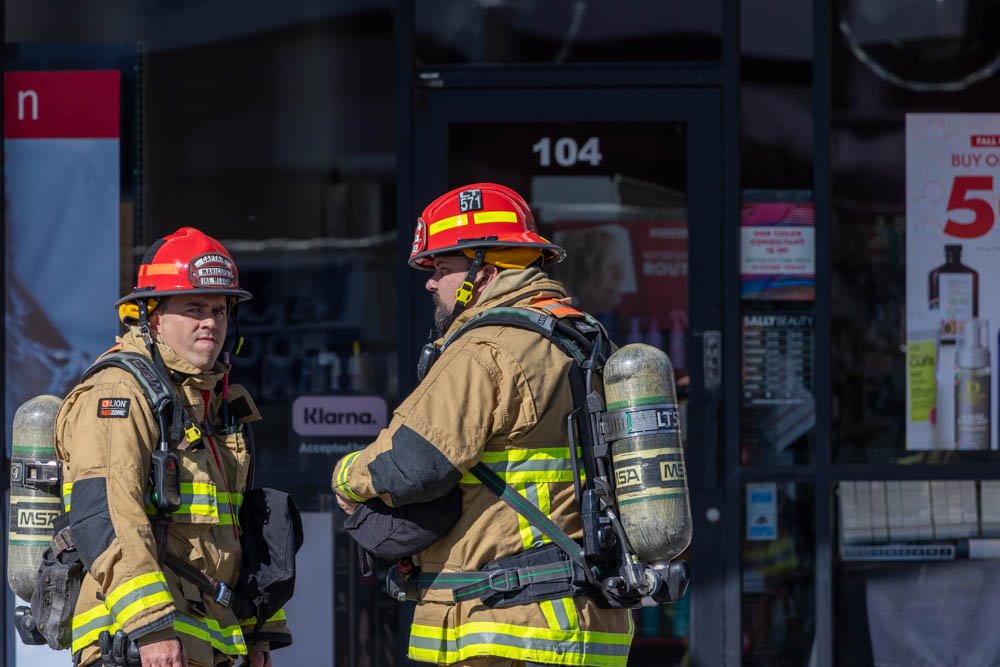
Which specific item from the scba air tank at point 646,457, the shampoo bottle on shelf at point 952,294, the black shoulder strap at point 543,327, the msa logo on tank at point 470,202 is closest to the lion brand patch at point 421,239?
the msa logo on tank at point 470,202

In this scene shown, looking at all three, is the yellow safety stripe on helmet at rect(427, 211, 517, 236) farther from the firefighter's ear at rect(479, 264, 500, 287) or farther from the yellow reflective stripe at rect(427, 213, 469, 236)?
the firefighter's ear at rect(479, 264, 500, 287)

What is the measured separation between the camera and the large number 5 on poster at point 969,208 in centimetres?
577

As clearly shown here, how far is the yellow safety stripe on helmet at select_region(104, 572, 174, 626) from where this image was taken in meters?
3.37

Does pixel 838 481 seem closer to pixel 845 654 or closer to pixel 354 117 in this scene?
pixel 845 654

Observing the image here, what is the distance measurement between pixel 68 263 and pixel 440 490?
121 inches

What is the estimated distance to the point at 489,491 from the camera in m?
3.50

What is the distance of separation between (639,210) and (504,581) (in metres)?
2.65

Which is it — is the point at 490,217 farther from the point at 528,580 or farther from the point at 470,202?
the point at 528,580

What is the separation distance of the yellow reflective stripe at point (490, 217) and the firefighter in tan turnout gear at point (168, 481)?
70 centimetres

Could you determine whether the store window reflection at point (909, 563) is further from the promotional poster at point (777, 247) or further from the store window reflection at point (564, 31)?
the store window reflection at point (564, 31)

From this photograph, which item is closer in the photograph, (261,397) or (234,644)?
(234,644)

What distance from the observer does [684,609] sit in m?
5.73

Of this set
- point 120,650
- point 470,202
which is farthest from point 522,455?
A: point 120,650

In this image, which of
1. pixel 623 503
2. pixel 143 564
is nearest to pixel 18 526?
pixel 143 564
